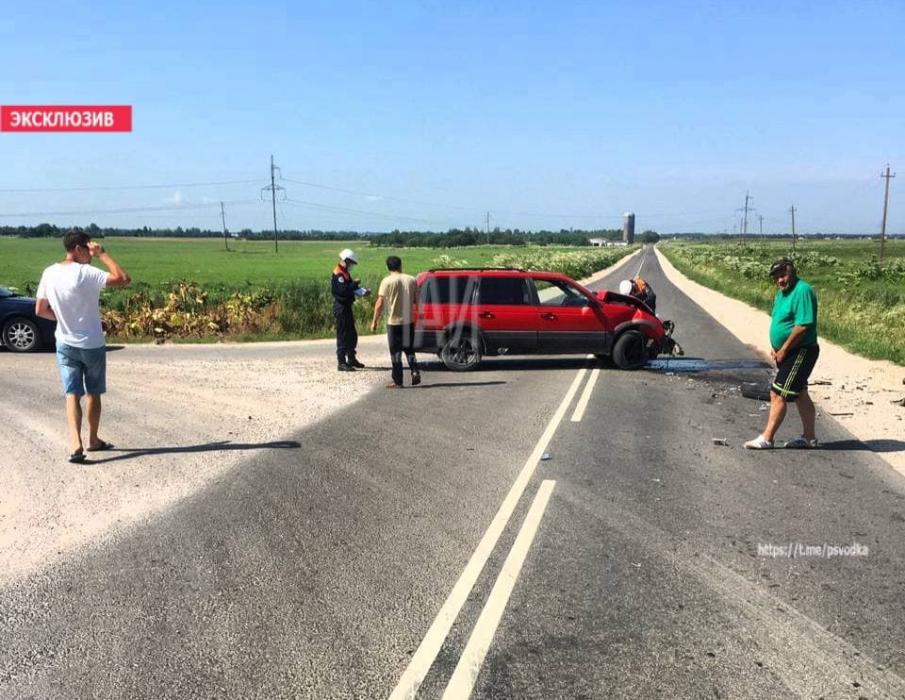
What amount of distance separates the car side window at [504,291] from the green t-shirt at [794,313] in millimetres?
5890

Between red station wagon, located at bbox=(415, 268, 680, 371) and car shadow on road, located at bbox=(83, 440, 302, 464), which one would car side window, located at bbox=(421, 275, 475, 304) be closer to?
red station wagon, located at bbox=(415, 268, 680, 371)

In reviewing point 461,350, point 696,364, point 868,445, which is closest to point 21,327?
point 461,350

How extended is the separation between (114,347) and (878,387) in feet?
49.2

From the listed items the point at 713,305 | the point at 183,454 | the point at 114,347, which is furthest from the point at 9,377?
the point at 713,305

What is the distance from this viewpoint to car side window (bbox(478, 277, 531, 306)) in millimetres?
13016

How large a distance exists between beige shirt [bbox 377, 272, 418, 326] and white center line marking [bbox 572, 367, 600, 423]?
282cm

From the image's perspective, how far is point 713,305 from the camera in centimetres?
2988

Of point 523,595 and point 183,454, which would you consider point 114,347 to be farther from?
point 523,595

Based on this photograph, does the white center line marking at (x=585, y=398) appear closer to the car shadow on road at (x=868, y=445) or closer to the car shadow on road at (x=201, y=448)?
the car shadow on road at (x=868, y=445)

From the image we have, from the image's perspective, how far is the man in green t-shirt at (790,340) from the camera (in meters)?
7.26

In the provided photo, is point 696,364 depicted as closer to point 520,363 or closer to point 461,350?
point 520,363

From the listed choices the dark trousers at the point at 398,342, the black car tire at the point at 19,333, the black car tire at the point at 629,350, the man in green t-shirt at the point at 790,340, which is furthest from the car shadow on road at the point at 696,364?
the black car tire at the point at 19,333

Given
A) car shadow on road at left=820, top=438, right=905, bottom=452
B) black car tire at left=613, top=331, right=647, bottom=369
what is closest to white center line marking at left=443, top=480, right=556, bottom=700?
car shadow on road at left=820, top=438, right=905, bottom=452

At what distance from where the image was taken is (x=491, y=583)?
14.7 feet
